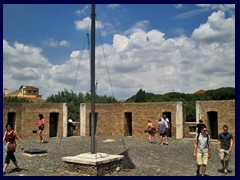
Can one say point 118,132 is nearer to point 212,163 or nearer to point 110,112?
point 110,112

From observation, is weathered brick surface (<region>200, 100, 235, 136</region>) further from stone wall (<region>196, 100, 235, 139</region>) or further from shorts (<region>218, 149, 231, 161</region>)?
shorts (<region>218, 149, 231, 161</region>)

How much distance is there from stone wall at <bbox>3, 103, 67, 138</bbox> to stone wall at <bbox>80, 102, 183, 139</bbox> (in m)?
1.77

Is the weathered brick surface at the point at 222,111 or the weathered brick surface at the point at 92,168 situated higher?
the weathered brick surface at the point at 222,111

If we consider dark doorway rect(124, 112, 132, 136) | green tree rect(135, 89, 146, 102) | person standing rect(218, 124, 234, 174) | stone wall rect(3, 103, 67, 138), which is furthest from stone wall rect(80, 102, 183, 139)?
green tree rect(135, 89, 146, 102)

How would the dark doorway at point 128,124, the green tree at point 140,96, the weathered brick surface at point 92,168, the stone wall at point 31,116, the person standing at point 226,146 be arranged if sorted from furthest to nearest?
1. the green tree at point 140,96
2. the dark doorway at point 128,124
3. the stone wall at point 31,116
4. the person standing at point 226,146
5. the weathered brick surface at point 92,168

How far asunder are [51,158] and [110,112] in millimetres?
11976

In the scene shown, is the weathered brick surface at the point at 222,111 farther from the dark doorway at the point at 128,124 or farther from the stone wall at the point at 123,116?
the dark doorway at the point at 128,124

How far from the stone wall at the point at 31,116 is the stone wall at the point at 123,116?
1770mm

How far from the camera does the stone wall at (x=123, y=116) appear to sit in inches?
894

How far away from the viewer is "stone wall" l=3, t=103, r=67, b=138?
23125 mm

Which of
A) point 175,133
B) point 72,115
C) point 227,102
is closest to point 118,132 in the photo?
point 175,133

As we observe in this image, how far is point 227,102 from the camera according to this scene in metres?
20.1

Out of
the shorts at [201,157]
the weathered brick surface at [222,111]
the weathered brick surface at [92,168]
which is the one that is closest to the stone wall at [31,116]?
the weathered brick surface at [222,111]

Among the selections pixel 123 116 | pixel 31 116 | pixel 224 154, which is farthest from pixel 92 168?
pixel 31 116
